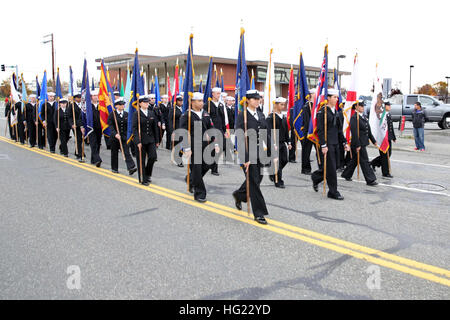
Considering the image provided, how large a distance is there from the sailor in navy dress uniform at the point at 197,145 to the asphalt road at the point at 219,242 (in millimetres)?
290

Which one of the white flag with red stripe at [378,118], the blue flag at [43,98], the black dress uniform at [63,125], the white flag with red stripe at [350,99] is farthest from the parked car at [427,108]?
the blue flag at [43,98]

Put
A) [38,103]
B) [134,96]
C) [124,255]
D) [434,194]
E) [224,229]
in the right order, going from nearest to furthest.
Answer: [124,255]
[224,229]
[434,194]
[134,96]
[38,103]

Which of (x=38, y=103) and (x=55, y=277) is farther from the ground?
(x=38, y=103)

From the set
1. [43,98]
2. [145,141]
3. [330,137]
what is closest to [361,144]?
[330,137]

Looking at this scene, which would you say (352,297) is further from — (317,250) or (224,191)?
(224,191)

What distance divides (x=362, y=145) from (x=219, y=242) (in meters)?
4.83

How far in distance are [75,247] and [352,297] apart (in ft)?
9.95

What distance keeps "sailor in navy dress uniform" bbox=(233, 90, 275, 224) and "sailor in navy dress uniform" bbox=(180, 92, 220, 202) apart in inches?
32.9

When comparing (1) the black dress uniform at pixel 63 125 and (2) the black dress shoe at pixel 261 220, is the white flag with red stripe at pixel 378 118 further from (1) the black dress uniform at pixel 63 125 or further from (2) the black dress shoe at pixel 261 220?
(1) the black dress uniform at pixel 63 125
